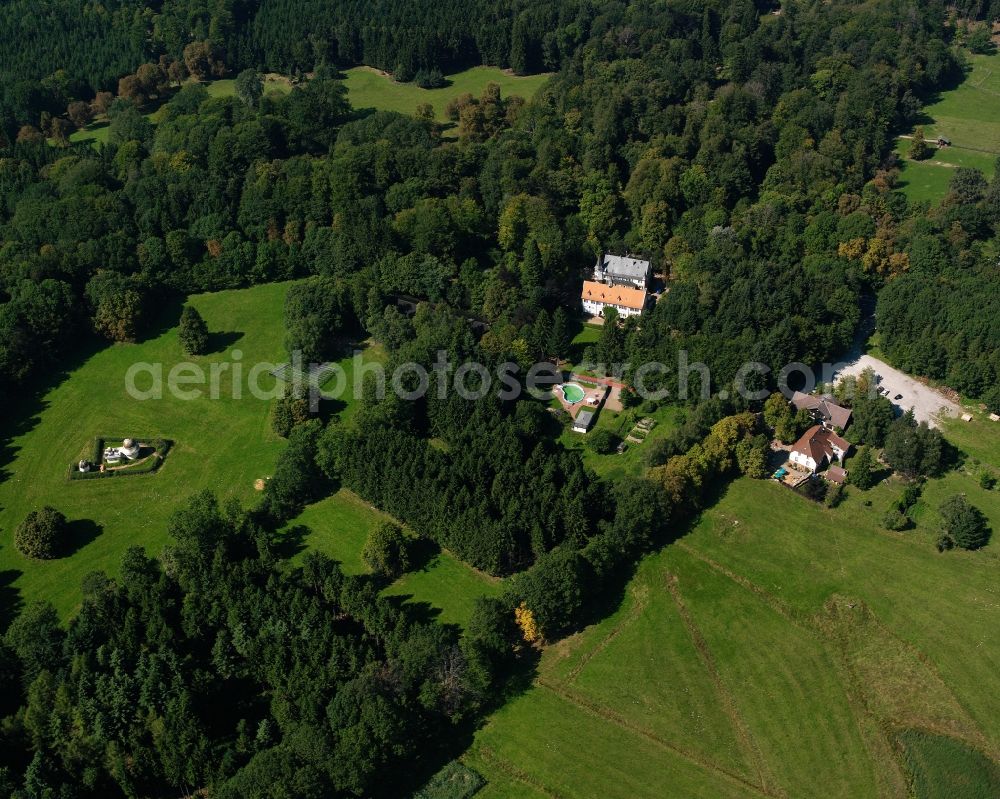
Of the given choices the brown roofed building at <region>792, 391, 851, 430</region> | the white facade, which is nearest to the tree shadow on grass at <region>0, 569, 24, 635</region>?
the white facade

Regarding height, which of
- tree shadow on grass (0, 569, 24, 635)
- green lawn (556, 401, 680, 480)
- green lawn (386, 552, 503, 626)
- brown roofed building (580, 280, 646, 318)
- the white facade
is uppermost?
brown roofed building (580, 280, 646, 318)

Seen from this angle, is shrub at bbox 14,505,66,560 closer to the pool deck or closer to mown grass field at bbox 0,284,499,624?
mown grass field at bbox 0,284,499,624

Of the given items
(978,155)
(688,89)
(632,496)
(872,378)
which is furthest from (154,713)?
(978,155)

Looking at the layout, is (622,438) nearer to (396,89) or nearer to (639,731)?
(639,731)

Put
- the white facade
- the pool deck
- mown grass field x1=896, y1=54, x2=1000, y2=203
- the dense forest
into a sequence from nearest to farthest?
the dense forest, the pool deck, the white facade, mown grass field x1=896, y1=54, x2=1000, y2=203

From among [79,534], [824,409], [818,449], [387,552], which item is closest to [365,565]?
[387,552]

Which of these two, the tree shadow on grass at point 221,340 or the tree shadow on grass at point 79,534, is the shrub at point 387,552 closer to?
the tree shadow on grass at point 79,534

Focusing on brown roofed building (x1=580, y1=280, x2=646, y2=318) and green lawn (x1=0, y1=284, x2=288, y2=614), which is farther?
brown roofed building (x1=580, y1=280, x2=646, y2=318)
